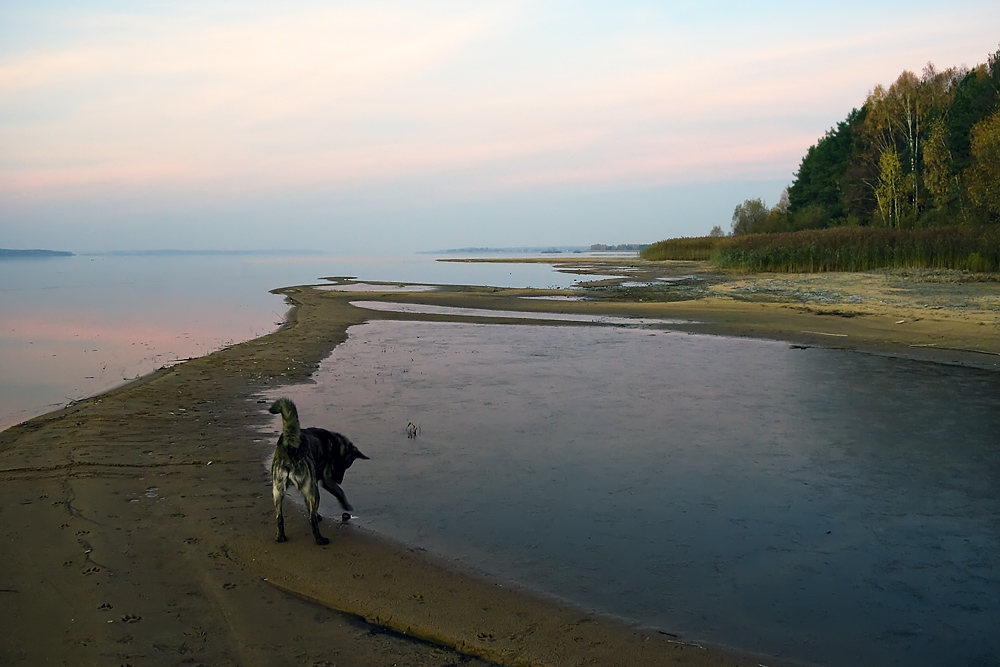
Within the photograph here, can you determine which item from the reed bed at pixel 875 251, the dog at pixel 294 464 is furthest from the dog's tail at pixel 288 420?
the reed bed at pixel 875 251

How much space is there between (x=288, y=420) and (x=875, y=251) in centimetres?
3857

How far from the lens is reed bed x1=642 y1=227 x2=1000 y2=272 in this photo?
32.9m

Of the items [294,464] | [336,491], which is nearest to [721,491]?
[336,491]

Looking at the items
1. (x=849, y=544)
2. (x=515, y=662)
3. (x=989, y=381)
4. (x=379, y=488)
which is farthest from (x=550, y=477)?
(x=989, y=381)

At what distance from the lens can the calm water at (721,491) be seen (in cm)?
487

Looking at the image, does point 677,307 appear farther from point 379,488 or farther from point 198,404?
point 379,488

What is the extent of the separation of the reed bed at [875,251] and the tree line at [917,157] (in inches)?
41.9

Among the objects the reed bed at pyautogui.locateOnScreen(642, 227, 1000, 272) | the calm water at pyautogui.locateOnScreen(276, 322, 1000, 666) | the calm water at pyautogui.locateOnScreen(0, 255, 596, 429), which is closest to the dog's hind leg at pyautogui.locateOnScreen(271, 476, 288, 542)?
the calm water at pyautogui.locateOnScreen(276, 322, 1000, 666)

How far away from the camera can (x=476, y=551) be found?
19.2 feet

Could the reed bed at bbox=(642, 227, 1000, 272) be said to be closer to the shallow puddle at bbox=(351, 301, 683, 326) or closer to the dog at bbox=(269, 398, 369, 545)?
the shallow puddle at bbox=(351, 301, 683, 326)

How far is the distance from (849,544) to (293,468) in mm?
4364

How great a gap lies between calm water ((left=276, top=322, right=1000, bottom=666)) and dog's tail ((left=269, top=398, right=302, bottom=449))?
905 millimetres

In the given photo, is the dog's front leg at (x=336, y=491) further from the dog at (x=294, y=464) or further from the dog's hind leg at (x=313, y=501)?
the dog's hind leg at (x=313, y=501)

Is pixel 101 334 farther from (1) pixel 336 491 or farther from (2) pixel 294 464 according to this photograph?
(2) pixel 294 464
